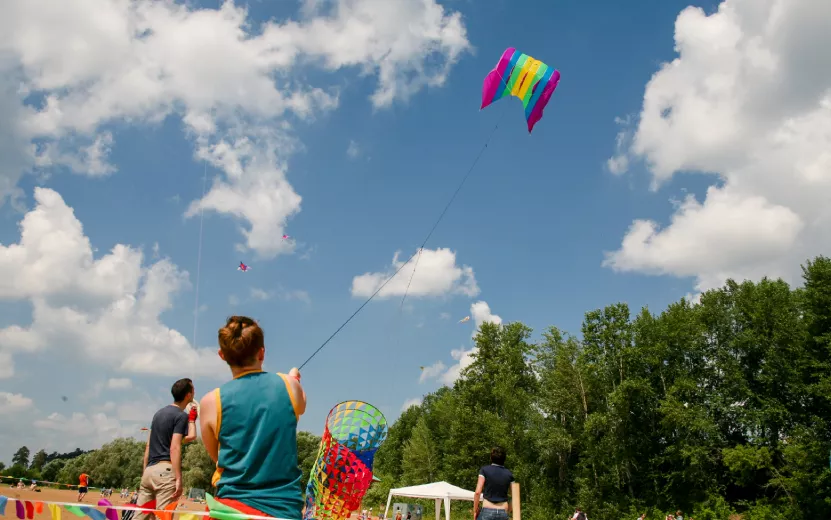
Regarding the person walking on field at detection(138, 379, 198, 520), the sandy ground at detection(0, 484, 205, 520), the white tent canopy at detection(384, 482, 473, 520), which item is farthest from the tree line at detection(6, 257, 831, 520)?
the person walking on field at detection(138, 379, 198, 520)

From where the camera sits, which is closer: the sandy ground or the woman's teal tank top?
the woman's teal tank top

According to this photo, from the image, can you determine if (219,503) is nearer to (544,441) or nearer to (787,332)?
(787,332)

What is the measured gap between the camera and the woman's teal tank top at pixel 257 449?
2.04 metres

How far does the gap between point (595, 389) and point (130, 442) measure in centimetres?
6675

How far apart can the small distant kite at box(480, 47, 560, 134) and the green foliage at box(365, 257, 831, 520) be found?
19.9 metres

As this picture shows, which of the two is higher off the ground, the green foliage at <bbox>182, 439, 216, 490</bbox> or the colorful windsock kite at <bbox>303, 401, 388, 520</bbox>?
the colorful windsock kite at <bbox>303, 401, 388, 520</bbox>

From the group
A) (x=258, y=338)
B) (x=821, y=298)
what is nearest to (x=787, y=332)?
(x=821, y=298)

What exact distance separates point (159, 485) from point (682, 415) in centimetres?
2929

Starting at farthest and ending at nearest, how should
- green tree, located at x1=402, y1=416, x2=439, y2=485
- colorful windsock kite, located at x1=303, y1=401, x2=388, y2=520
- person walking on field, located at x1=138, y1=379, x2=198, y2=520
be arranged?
green tree, located at x1=402, y1=416, x2=439, y2=485, colorful windsock kite, located at x1=303, y1=401, x2=388, y2=520, person walking on field, located at x1=138, y1=379, x2=198, y2=520

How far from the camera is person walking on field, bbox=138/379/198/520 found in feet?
12.3

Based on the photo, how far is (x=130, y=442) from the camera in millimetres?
75500

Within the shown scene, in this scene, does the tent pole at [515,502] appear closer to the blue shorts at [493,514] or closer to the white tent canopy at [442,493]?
the blue shorts at [493,514]

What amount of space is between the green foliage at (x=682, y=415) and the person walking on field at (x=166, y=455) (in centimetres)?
2549

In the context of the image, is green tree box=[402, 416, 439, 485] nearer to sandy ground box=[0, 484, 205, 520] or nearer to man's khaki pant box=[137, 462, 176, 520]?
sandy ground box=[0, 484, 205, 520]
